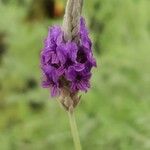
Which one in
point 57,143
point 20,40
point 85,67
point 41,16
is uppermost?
point 41,16

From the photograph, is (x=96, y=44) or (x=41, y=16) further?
(x=41, y=16)

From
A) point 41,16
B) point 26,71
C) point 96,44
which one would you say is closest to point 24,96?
point 26,71

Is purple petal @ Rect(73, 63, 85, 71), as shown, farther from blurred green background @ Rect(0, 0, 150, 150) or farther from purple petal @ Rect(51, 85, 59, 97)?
blurred green background @ Rect(0, 0, 150, 150)

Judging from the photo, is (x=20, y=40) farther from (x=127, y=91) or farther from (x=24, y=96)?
(x=127, y=91)

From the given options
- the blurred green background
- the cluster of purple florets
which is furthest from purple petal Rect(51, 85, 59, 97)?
the blurred green background

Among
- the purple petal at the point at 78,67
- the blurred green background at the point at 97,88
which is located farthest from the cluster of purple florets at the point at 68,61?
the blurred green background at the point at 97,88

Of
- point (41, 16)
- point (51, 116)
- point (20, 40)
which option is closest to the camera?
point (51, 116)
